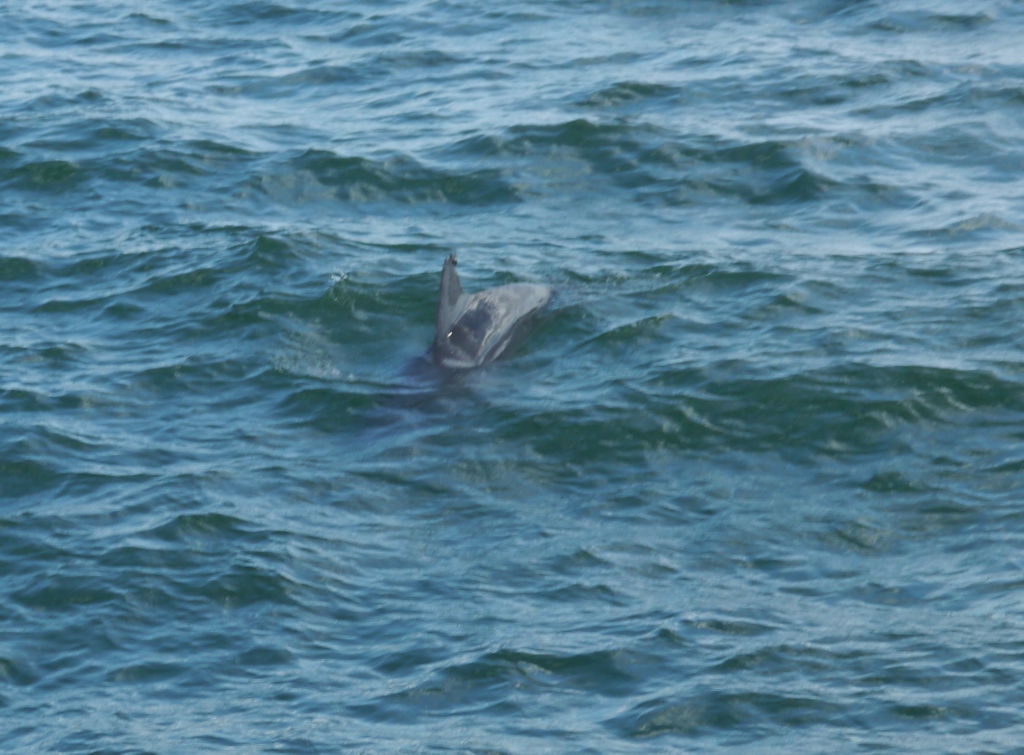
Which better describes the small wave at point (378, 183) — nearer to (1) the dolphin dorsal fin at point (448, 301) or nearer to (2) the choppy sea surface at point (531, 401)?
(2) the choppy sea surface at point (531, 401)

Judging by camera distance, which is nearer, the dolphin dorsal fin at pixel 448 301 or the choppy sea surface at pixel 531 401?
the choppy sea surface at pixel 531 401

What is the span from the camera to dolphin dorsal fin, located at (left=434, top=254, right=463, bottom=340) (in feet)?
42.9

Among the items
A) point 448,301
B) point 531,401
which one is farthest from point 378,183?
point 531,401

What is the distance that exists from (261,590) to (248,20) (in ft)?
54.1

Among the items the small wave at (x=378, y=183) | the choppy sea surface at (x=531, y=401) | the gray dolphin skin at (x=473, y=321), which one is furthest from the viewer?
the small wave at (x=378, y=183)

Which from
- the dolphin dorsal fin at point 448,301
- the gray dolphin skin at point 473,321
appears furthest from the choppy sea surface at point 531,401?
the dolphin dorsal fin at point 448,301

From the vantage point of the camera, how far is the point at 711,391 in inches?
506

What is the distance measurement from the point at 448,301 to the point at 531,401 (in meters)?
1.25

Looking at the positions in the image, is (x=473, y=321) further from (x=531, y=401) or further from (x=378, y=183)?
(x=378, y=183)

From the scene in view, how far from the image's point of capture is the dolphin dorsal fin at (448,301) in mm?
13087

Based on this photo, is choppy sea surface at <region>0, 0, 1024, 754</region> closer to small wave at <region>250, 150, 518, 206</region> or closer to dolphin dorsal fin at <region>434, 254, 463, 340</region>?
small wave at <region>250, 150, 518, 206</region>

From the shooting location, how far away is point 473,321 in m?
13.6

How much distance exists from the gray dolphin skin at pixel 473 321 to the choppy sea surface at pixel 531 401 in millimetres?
308

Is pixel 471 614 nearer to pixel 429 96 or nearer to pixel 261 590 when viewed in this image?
pixel 261 590
